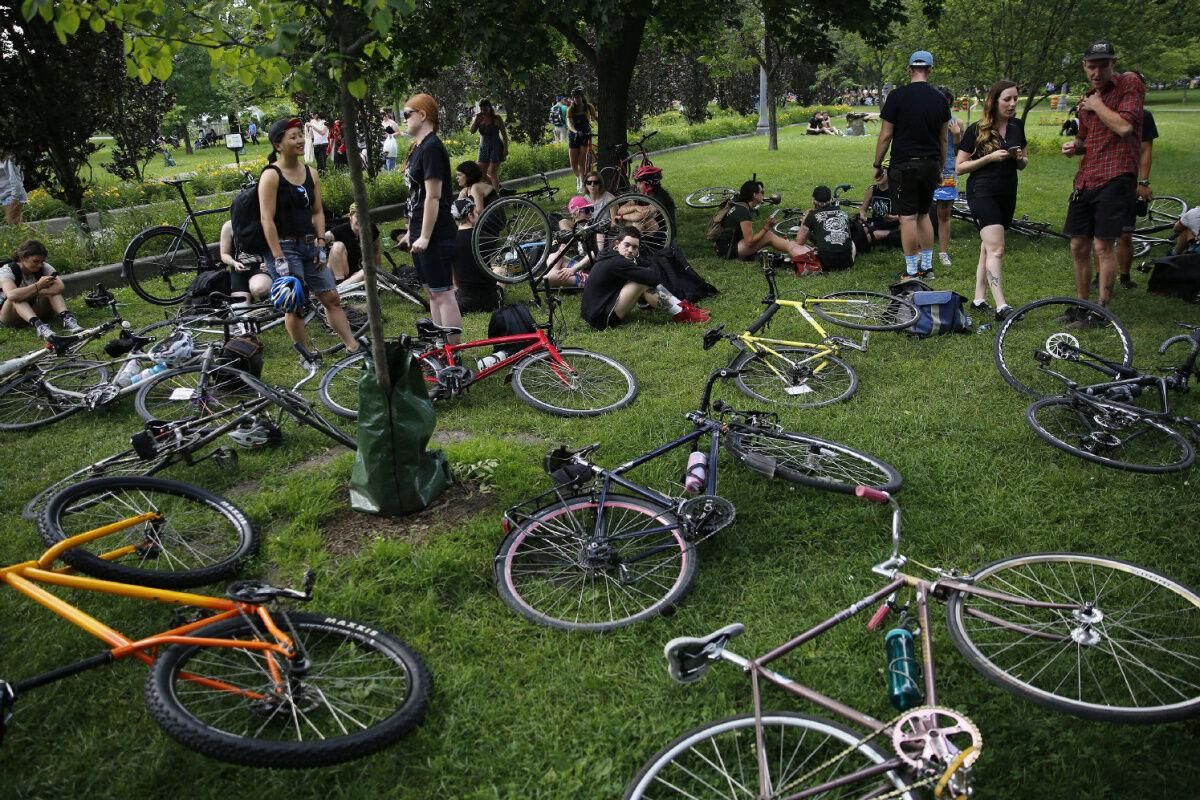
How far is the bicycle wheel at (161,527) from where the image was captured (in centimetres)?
363

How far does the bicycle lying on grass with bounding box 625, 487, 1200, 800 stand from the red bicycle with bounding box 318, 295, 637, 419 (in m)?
2.55

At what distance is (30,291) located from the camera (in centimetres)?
808

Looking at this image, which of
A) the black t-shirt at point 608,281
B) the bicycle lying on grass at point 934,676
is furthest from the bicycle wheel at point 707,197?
the bicycle lying on grass at point 934,676

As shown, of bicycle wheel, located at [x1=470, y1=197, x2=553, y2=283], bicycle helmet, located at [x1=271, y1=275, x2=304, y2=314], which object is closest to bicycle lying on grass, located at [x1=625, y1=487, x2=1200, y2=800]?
bicycle helmet, located at [x1=271, y1=275, x2=304, y2=314]

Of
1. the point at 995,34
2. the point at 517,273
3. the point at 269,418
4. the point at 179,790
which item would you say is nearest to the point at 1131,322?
the point at 517,273

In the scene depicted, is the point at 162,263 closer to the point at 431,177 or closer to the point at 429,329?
the point at 431,177

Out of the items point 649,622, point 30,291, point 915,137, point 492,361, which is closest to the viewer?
point 649,622

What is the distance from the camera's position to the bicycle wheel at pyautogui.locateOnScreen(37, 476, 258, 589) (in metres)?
3.63

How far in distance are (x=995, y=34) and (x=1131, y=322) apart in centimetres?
1337

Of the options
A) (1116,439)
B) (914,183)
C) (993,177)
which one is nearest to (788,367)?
(1116,439)

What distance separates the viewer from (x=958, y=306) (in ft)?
21.8

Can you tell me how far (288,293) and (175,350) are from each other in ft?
3.18

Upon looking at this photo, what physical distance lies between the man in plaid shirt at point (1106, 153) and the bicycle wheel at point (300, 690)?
5.45m

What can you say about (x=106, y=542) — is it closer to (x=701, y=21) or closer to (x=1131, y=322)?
(x=1131, y=322)
